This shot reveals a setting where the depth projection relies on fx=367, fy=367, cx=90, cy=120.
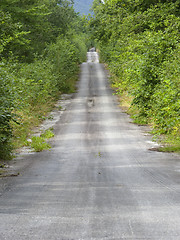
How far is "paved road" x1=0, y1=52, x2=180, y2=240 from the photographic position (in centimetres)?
389

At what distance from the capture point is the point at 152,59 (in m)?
18.1

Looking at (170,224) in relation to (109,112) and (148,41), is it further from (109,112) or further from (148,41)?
(109,112)

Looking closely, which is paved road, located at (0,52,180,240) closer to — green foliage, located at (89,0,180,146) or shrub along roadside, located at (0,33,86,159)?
shrub along roadside, located at (0,33,86,159)

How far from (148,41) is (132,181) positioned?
41.4 feet

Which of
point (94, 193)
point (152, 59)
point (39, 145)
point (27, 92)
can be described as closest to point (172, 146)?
point (39, 145)

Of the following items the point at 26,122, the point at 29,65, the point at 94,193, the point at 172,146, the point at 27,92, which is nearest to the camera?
the point at 94,193

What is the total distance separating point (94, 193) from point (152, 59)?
13.2m

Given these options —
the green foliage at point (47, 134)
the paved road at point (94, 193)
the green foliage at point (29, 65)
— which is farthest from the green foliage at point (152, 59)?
the green foliage at point (29, 65)

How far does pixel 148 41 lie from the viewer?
60.7ft

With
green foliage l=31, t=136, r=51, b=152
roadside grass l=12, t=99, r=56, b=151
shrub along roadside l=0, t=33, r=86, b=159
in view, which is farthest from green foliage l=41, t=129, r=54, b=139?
green foliage l=31, t=136, r=51, b=152

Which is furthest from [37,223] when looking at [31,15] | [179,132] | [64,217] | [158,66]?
[31,15]

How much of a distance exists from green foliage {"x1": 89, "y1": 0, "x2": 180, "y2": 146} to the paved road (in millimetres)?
1594

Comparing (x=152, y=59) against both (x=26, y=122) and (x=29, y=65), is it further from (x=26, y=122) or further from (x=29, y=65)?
(x=29, y=65)

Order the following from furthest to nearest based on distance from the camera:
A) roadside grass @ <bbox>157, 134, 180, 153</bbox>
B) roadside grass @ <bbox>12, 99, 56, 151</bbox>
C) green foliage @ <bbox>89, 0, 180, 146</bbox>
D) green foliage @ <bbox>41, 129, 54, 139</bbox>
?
green foliage @ <bbox>41, 129, 54, 139</bbox> < roadside grass @ <bbox>12, 99, 56, 151</bbox> < green foliage @ <bbox>89, 0, 180, 146</bbox> < roadside grass @ <bbox>157, 134, 180, 153</bbox>
